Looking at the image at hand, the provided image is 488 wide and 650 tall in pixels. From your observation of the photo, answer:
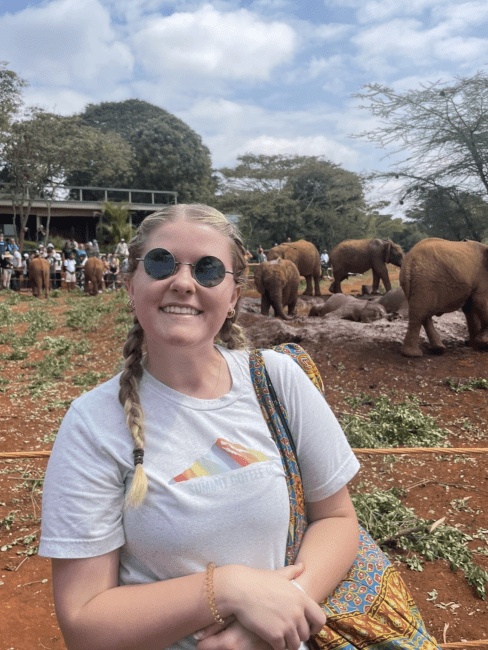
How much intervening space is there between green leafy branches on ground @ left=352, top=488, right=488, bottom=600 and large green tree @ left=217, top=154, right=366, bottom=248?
30.7m

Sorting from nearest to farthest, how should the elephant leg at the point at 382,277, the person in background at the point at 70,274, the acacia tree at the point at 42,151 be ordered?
the elephant leg at the point at 382,277
the person in background at the point at 70,274
the acacia tree at the point at 42,151

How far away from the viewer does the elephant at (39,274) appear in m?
17.1

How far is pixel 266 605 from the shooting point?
4.27ft

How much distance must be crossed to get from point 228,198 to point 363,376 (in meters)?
30.3

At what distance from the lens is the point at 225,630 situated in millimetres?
1318

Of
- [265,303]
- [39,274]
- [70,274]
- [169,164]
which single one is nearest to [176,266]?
[265,303]

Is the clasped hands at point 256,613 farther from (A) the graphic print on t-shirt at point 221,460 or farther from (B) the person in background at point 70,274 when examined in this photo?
(B) the person in background at point 70,274

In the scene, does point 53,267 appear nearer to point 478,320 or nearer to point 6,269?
point 6,269

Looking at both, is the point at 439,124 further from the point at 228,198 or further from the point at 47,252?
the point at 228,198

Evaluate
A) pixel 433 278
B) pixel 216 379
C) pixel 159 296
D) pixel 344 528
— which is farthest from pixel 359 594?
pixel 433 278

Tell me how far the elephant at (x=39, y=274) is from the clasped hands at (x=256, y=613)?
16.9 meters

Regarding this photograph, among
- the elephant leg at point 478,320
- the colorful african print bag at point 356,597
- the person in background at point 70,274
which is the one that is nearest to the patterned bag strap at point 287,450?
the colorful african print bag at point 356,597

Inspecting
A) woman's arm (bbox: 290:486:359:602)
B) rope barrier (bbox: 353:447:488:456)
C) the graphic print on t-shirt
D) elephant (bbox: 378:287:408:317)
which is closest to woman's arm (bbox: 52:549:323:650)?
woman's arm (bbox: 290:486:359:602)

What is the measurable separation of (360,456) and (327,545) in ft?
11.6
